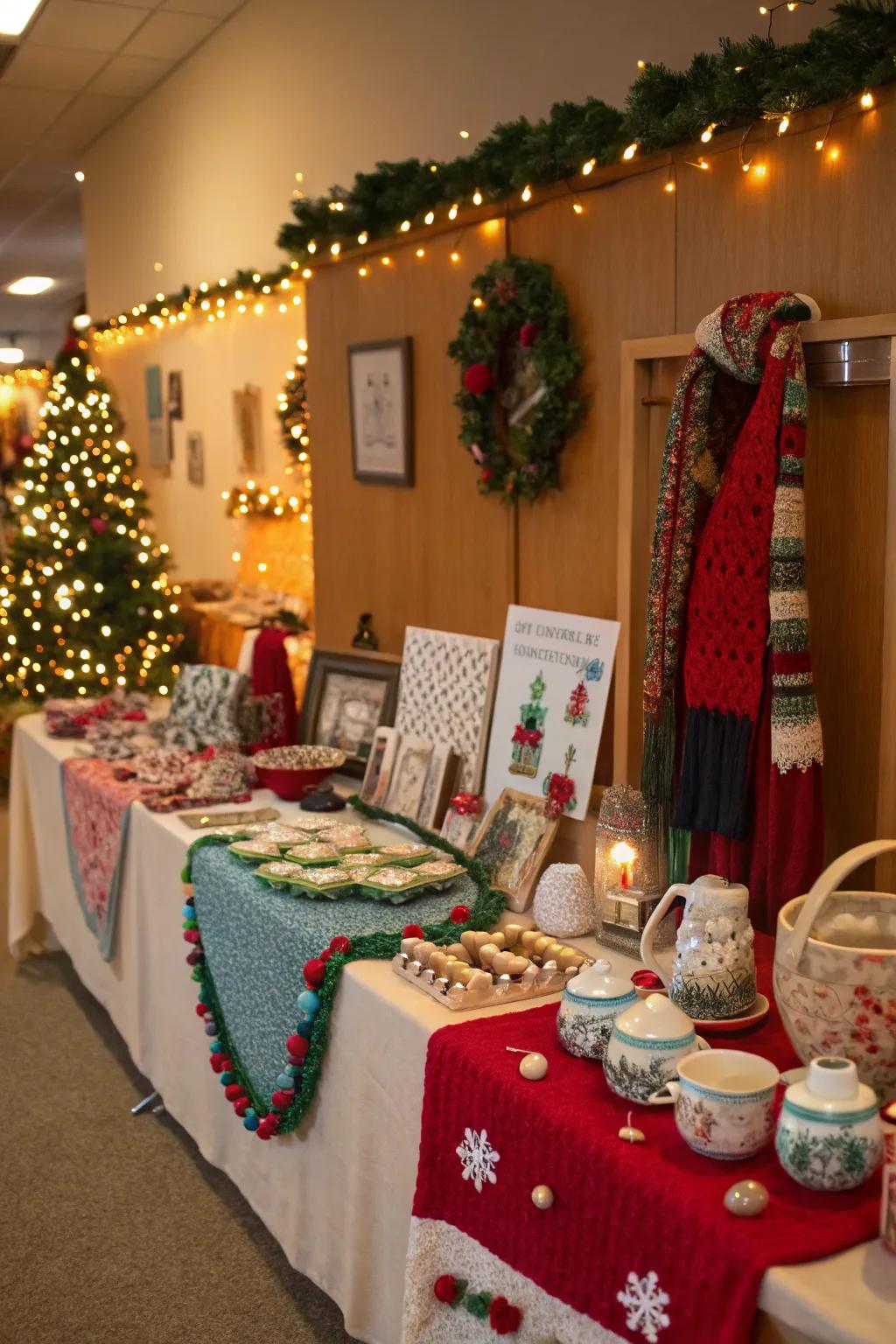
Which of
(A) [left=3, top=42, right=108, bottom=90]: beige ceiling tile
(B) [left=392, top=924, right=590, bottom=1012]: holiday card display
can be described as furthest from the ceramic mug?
(A) [left=3, top=42, right=108, bottom=90]: beige ceiling tile

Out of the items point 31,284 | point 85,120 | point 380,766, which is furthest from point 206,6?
point 31,284

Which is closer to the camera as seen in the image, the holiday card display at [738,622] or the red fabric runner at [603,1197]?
the red fabric runner at [603,1197]

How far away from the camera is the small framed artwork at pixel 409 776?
304cm

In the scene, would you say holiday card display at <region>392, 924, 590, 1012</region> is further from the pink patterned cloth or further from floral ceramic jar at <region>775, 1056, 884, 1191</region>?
the pink patterned cloth

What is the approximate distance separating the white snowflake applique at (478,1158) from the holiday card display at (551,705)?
0.91 m

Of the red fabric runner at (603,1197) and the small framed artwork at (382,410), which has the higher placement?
the small framed artwork at (382,410)

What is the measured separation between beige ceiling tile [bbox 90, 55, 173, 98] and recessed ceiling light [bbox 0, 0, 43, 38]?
57cm

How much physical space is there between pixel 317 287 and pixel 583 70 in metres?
0.96

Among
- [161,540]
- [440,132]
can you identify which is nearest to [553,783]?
[440,132]

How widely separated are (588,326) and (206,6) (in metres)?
3.36

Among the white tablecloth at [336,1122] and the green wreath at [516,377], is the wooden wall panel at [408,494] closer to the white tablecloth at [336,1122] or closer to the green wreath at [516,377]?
the green wreath at [516,377]

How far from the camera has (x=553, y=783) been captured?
8.61 ft

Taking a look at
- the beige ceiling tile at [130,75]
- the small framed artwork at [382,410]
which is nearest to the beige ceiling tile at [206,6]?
the beige ceiling tile at [130,75]

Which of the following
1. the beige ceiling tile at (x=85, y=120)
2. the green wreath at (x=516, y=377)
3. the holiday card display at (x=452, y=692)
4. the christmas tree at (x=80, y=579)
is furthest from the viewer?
the beige ceiling tile at (x=85, y=120)
